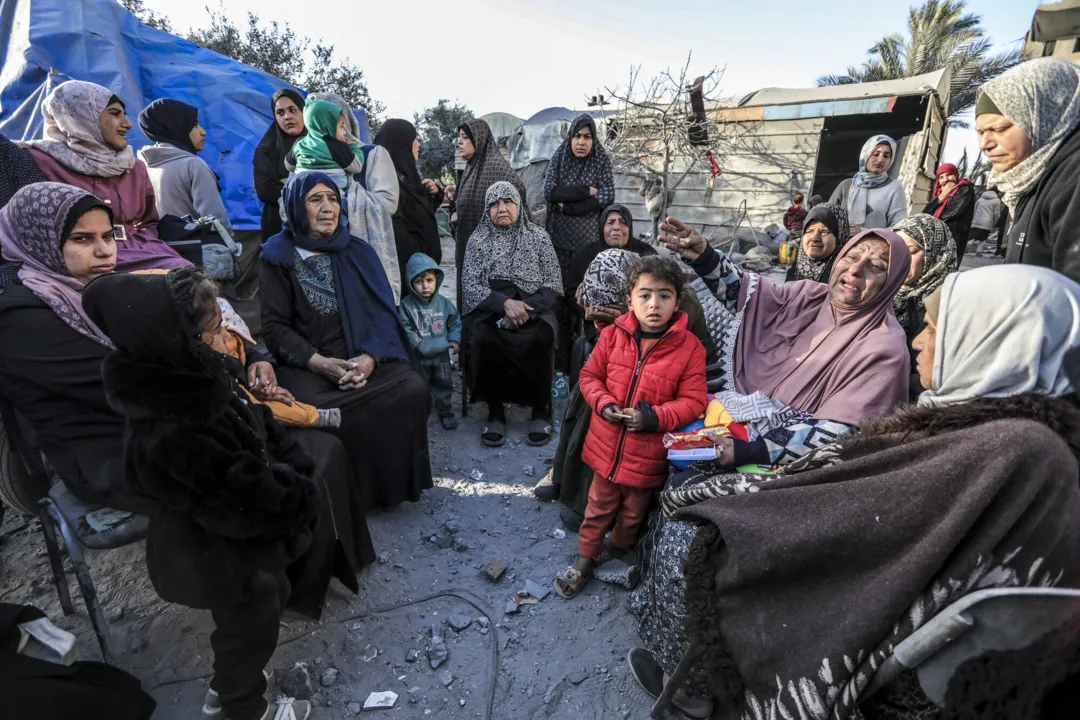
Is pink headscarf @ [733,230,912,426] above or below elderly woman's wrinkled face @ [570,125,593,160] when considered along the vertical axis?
below

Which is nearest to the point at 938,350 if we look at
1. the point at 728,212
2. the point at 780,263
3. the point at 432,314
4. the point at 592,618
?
the point at 592,618

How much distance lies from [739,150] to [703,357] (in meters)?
10.9

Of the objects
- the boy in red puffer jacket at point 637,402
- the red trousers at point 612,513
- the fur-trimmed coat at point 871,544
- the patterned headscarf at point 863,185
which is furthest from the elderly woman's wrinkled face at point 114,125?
the patterned headscarf at point 863,185

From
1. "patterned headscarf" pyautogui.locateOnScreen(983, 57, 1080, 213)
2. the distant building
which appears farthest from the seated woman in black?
the distant building

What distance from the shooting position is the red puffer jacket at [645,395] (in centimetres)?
253

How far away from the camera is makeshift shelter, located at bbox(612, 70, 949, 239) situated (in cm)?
1025

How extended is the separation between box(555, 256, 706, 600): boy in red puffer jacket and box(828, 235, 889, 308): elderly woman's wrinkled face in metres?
0.71

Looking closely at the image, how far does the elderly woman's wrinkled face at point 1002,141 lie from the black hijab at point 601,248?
2201 millimetres

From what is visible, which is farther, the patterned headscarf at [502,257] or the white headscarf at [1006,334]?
the patterned headscarf at [502,257]

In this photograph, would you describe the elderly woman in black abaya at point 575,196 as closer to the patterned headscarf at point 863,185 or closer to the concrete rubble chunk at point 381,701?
the patterned headscarf at point 863,185

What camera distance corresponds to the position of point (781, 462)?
2.25m

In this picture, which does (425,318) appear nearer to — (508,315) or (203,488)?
(508,315)

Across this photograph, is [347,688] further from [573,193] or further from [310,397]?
[573,193]

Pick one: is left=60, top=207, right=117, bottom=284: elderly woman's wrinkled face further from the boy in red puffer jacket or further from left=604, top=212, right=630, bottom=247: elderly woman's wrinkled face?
left=604, top=212, right=630, bottom=247: elderly woman's wrinkled face
